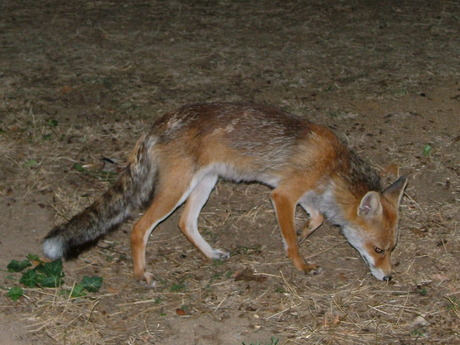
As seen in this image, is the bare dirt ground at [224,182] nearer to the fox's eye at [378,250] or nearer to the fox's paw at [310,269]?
the fox's paw at [310,269]

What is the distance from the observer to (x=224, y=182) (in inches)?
296

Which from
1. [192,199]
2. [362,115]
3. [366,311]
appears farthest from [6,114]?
[366,311]

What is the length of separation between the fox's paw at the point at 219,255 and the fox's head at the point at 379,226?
3.67 feet

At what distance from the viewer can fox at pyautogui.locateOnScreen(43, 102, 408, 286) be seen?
5965 millimetres

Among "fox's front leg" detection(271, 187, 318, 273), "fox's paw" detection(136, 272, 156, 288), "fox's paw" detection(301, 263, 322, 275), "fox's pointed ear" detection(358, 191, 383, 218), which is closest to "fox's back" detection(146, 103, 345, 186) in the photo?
"fox's front leg" detection(271, 187, 318, 273)

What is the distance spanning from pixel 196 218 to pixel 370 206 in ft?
4.88

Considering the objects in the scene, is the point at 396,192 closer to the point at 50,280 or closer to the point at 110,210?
the point at 110,210

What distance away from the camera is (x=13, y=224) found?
6590mm

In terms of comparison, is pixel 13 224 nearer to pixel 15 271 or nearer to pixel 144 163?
pixel 15 271

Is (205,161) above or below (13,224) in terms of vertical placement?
above

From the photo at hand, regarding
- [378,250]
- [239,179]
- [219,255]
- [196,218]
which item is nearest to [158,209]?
[196,218]

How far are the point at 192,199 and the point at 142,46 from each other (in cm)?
463

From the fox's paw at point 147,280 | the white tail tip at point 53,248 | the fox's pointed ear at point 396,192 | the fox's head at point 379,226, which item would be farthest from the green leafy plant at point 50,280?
the fox's pointed ear at point 396,192

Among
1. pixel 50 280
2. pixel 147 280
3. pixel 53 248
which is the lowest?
pixel 147 280
